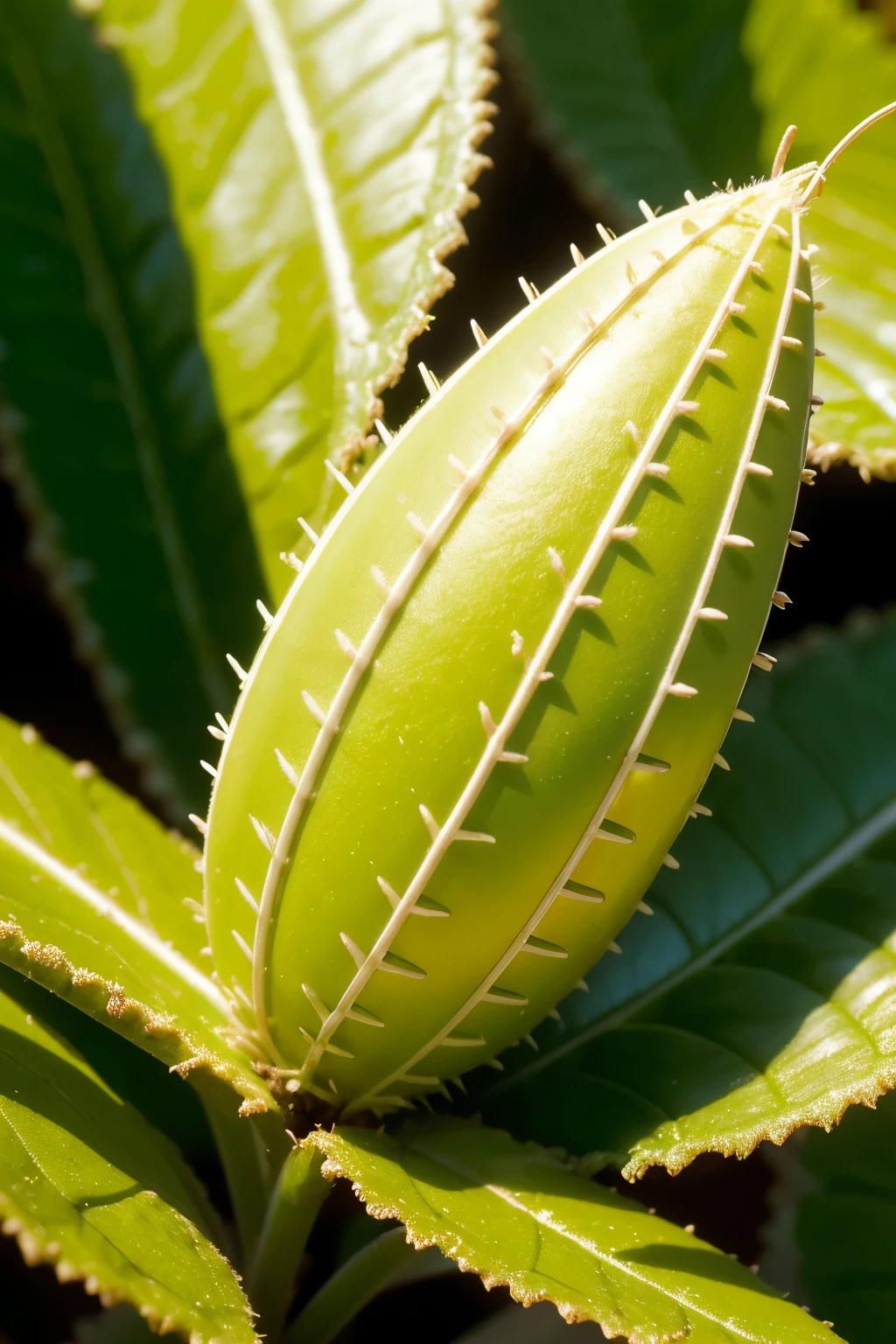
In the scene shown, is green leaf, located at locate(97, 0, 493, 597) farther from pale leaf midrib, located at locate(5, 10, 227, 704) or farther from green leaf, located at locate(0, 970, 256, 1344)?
green leaf, located at locate(0, 970, 256, 1344)

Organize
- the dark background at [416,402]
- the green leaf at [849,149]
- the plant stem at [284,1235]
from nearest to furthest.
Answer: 1. the plant stem at [284,1235]
2. the green leaf at [849,149]
3. the dark background at [416,402]

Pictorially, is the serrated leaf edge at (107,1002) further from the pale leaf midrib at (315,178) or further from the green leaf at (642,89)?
the green leaf at (642,89)

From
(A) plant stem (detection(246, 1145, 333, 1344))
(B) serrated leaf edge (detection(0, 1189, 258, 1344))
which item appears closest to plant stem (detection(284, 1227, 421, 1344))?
(A) plant stem (detection(246, 1145, 333, 1344))

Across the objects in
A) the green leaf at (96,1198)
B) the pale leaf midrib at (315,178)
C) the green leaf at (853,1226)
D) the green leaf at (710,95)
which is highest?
the pale leaf midrib at (315,178)

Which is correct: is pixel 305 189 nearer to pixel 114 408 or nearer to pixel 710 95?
pixel 114 408

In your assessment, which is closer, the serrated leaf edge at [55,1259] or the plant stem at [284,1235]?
the serrated leaf edge at [55,1259]

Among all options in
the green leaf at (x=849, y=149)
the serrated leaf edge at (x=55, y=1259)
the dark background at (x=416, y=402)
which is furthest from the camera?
the dark background at (x=416, y=402)

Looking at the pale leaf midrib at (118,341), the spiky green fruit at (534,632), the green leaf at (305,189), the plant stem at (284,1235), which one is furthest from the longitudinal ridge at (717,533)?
the pale leaf midrib at (118,341)
